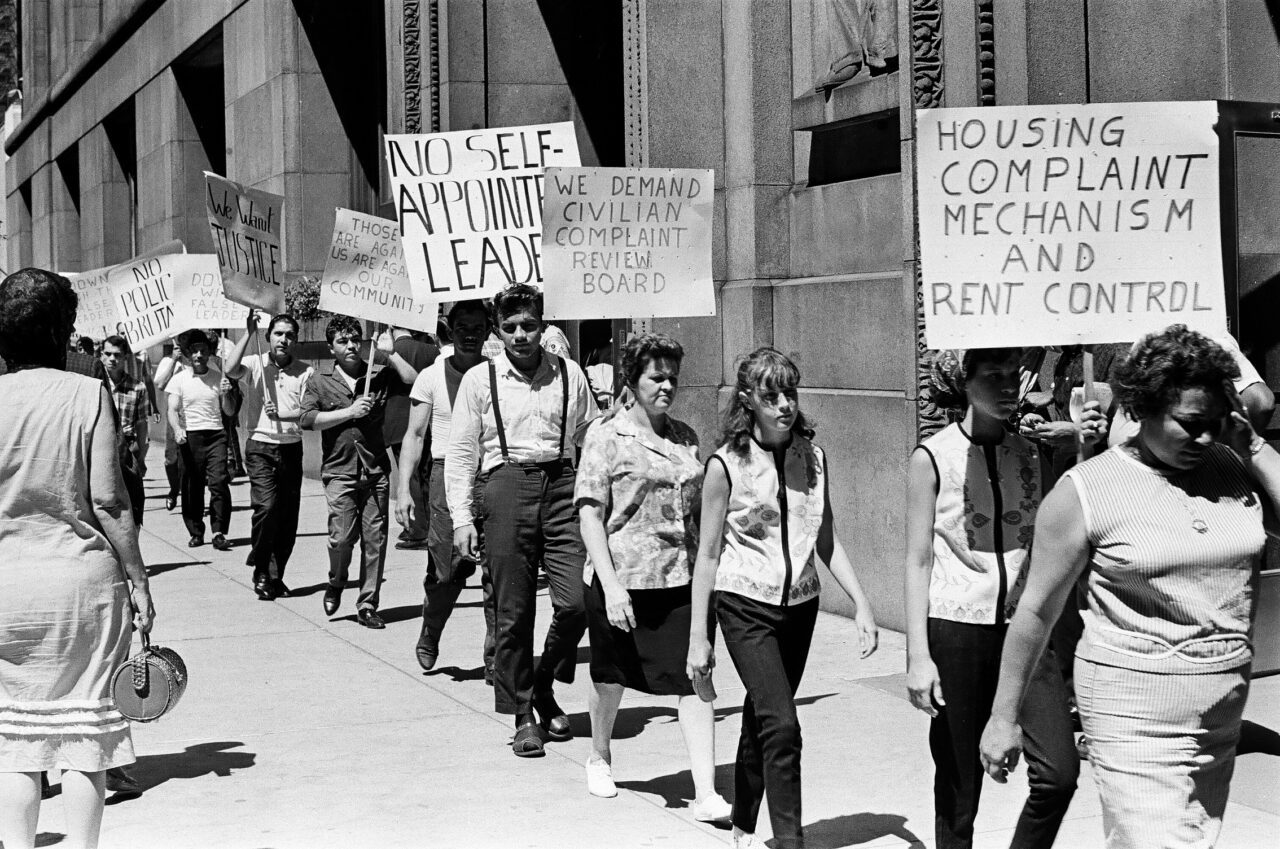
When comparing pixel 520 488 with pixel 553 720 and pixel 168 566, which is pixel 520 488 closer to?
pixel 553 720

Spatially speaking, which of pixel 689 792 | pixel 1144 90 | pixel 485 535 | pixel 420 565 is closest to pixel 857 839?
pixel 689 792

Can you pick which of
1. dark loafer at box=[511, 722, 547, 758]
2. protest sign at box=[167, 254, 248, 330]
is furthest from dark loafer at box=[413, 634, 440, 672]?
protest sign at box=[167, 254, 248, 330]

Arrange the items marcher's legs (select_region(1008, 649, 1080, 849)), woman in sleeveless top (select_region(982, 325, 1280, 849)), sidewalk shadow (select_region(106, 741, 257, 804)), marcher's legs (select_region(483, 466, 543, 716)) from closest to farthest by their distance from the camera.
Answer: woman in sleeveless top (select_region(982, 325, 1280, 849)), marcher's legs (select_region(1008, 649, 1080, 849)), sidewalk shadow (select_region(106, 741, 257, 804)), marcher's legs (select_region(483, 466, 543, 716))

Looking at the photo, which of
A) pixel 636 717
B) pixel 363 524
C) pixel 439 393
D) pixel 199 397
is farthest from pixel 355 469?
pixel 199 397

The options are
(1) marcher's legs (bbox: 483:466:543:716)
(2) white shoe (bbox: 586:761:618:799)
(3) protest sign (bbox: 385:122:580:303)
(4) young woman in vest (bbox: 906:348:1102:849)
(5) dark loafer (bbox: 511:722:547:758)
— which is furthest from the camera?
(3) protest sign (bbox: 385:122:580:303)

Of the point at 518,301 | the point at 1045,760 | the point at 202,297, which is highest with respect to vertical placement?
the point at 202,297

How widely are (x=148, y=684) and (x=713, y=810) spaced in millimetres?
1952

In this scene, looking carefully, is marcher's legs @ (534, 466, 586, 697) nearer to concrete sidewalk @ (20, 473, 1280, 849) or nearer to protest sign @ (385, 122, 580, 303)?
concrete sidewalk @ (20, 473, 1280, 849)

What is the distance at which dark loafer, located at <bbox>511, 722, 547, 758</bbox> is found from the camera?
22.6ft

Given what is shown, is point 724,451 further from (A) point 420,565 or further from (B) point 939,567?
(A) point 420,565

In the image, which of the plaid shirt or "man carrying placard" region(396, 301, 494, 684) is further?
the plaid shirt

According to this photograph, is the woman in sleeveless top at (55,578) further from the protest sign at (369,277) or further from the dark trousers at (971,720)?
the protest sign at (369,277)

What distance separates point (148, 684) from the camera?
5293 millimetres

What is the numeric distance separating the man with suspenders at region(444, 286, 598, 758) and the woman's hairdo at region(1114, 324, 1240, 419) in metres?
3.62
